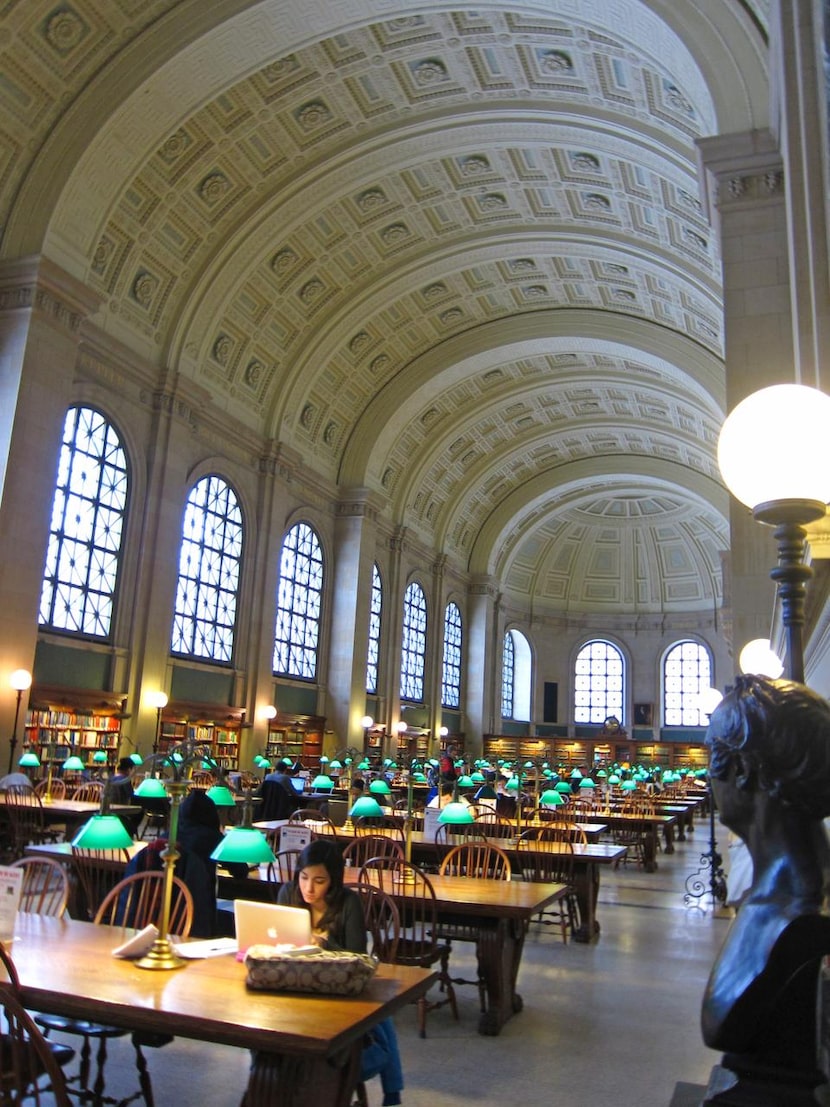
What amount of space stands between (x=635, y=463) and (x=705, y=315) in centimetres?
1432

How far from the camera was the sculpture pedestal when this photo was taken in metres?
1.58

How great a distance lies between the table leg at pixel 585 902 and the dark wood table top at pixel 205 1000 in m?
5.21

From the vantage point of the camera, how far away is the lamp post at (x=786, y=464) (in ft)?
7.08

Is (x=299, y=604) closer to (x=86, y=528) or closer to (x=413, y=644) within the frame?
(x=413, y=644)

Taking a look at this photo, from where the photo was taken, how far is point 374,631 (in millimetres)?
27922

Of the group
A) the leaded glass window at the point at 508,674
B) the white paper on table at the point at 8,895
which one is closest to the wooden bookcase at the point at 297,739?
the white paper on table at the point at 8,895

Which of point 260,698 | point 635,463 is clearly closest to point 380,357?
point 260,698

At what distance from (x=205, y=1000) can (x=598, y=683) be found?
39.9 m

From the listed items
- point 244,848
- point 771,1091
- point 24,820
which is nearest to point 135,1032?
point 244,848

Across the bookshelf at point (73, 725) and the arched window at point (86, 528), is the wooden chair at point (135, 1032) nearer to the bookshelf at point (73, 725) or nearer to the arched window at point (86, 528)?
the bookshelf at point (73, 725)

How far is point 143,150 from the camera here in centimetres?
1602

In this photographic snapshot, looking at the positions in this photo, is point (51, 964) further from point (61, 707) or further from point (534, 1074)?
point (61, 707)

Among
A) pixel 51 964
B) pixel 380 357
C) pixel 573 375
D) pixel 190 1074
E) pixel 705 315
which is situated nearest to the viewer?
pixel 51 964

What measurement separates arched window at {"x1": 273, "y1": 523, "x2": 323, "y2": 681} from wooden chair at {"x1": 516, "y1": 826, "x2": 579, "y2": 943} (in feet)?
44.5
